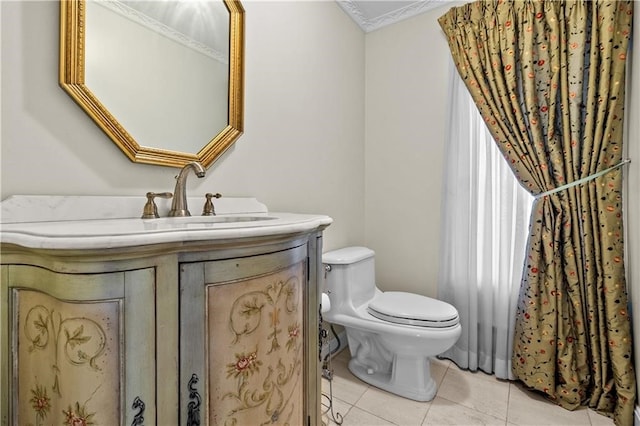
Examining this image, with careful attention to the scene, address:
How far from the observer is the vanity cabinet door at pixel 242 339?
2.12ft

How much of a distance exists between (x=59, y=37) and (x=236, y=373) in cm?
104

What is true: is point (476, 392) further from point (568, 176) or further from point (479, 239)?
point (568, 176)

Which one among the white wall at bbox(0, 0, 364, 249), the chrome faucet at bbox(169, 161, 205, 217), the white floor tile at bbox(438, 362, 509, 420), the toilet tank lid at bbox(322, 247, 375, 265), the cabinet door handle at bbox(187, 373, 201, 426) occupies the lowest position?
the white floor tile at bbox(438, 362, 509, 420)

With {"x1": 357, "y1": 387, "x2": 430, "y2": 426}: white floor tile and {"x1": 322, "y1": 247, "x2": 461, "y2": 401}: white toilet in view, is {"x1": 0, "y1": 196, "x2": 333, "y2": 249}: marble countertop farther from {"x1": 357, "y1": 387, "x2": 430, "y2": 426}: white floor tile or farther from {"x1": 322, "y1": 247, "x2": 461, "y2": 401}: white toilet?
{"x1": 357, "y1": 387, "x2": 430, "y2": 426}: white floor tile

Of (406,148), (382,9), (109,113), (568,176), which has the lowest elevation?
(568,176)

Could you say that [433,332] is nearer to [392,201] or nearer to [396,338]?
[396,338]

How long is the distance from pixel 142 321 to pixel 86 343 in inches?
3.9

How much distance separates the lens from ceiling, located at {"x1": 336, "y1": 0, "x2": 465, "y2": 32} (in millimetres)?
1979

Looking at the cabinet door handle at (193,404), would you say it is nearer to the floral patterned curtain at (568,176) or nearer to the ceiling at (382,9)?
the floral patterned curtain at (568,176)

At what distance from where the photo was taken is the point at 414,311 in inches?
60.1

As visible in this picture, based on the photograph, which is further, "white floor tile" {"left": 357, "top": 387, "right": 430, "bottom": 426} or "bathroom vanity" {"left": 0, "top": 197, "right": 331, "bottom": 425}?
"white floor tile" {"left": 357, "top": 387, "right": 430, "bottom": 426}

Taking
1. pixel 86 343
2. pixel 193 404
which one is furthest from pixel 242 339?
pixel 86 343

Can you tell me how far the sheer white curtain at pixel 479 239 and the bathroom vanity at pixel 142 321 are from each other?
4.59ft

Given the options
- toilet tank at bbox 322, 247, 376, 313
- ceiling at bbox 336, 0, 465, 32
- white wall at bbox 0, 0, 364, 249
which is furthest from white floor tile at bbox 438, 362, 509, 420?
ceiling at bbox 336, 0, 465, 32
